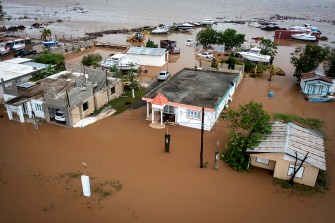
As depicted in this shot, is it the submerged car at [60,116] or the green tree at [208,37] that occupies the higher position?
the green tree at [208,37]

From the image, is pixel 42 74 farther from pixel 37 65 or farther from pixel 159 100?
pixel 159 100

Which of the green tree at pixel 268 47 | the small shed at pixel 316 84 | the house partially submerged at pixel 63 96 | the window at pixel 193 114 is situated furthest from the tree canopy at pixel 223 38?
the window at pixel 193 114

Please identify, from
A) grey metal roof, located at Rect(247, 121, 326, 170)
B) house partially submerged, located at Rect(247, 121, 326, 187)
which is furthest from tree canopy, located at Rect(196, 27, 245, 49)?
house partially submerged, located at Rect(247, 121, 326, 187)

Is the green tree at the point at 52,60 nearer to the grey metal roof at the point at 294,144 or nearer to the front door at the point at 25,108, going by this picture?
the front door at the point at 25,108

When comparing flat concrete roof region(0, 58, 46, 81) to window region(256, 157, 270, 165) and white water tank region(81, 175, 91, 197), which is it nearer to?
white water tank region(81, 175, 91, 197)

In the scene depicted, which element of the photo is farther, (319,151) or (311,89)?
(311,89)

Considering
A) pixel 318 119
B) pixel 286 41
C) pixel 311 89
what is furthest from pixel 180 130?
pixel 286 41

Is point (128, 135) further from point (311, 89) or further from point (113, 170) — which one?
point (311, 89)
